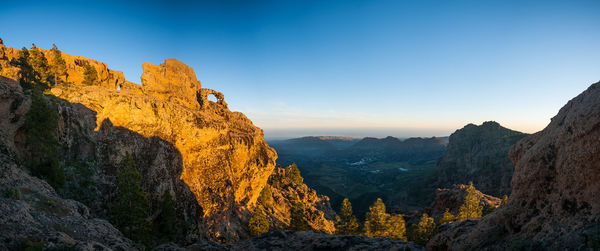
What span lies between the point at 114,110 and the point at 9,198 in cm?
2684

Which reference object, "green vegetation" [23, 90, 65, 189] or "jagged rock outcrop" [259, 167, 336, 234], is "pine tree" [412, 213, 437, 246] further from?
"green vegetation" [23, 90, 65, 189]

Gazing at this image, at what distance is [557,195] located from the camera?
10109mm

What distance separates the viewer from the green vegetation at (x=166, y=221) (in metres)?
33.0

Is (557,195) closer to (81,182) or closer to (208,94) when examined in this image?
(81,182)

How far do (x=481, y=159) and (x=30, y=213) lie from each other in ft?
640

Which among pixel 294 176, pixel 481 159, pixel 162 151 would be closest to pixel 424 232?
pixel 162 151

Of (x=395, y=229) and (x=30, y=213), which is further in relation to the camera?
(x=395, y=229)

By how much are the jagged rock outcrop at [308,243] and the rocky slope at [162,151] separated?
21425mm

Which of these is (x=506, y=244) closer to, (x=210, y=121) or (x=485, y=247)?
(x=485, y=247)

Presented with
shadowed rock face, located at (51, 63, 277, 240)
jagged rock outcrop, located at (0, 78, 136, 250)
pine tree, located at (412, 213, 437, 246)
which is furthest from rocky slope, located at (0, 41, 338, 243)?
pine tree, located at (412, 213, 437, 246)

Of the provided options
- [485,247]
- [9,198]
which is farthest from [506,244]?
[9,198]

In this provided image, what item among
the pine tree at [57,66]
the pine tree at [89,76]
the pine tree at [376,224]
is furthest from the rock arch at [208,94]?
the pine tree at [376,224]

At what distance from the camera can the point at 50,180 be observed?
23281 millimetres

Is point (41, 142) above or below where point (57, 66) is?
below
